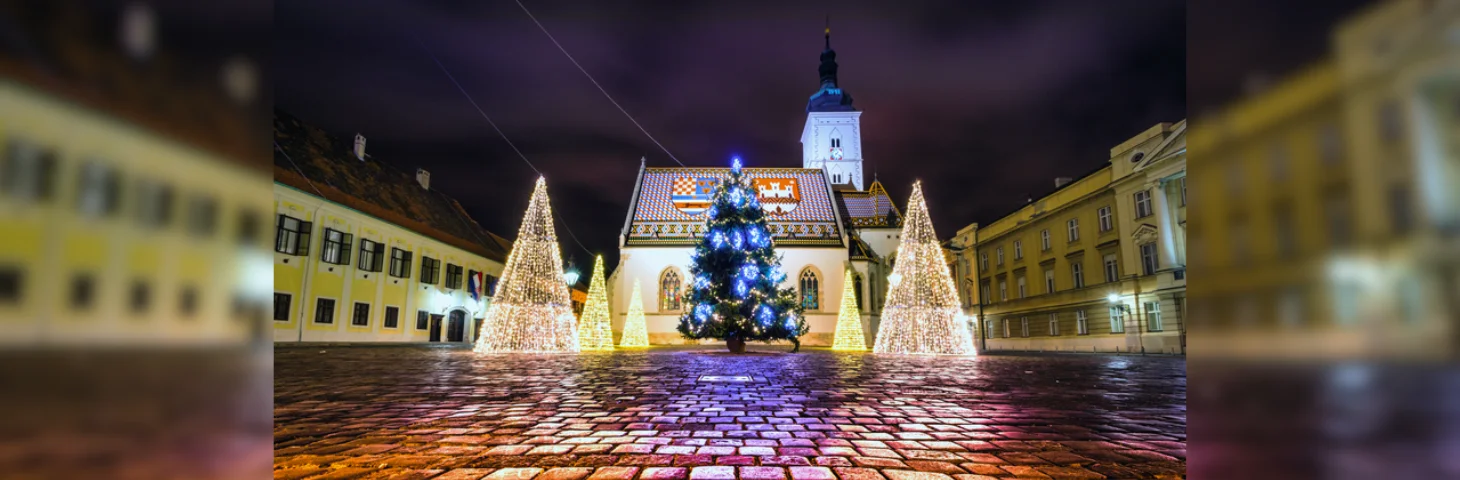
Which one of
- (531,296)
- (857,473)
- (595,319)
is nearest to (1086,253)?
(857,473)

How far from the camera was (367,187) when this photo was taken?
26844 mm

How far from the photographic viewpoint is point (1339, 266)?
46.9 inches

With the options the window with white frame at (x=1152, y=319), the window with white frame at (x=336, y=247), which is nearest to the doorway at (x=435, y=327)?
the window with white frame at (x=336, y=247)

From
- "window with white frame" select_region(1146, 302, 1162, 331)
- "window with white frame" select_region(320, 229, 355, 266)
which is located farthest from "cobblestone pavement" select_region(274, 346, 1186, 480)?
"window with white frame" select_region(320, 229, 355, 266)

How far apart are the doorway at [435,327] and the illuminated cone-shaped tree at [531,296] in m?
15.3

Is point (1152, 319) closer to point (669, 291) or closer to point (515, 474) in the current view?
point (515, 474)

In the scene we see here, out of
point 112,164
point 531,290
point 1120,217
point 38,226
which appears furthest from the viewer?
point 531,290

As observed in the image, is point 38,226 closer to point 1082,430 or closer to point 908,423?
point 908,423

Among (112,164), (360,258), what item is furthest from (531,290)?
(112,164)

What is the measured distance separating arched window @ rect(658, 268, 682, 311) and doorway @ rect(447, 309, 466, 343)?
1069cm

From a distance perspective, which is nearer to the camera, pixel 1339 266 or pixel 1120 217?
pixel 1339 266

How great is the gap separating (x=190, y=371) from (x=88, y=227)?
0.40 m

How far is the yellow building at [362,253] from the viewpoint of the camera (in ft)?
69.4

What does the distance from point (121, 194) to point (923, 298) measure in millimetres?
16071
